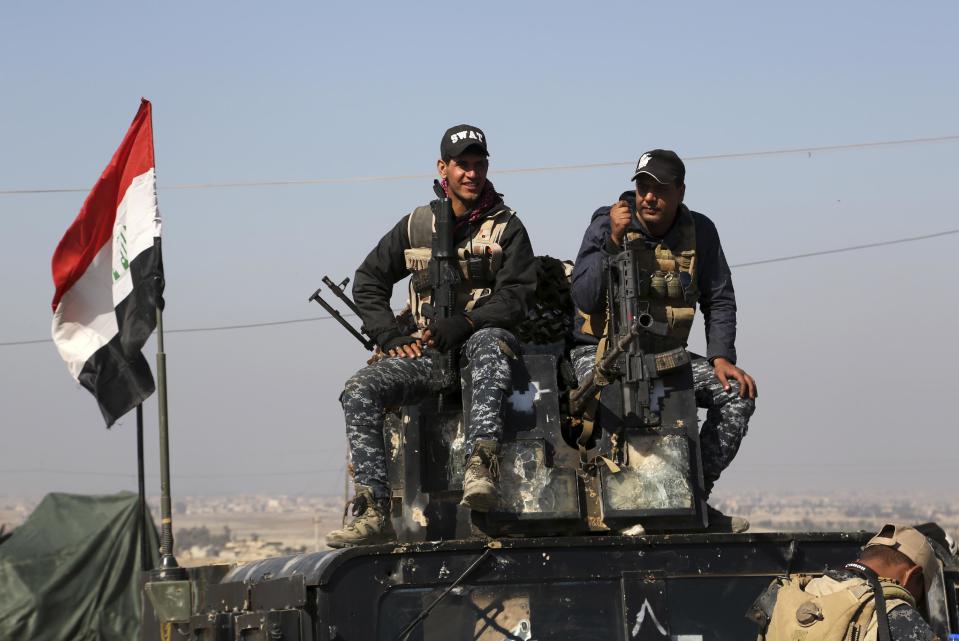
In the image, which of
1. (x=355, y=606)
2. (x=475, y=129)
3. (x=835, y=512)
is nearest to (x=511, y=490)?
(x=355, y=606)

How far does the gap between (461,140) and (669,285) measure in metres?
1.33

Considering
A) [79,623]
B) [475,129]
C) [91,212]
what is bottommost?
[79,623]

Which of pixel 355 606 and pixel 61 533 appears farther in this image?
pixel 61 533

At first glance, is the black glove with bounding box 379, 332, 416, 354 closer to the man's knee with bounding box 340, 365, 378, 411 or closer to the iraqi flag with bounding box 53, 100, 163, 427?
the man's knee with bounding box 340, 365, 378, 411

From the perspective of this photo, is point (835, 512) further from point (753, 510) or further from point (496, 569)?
point (496, 569)

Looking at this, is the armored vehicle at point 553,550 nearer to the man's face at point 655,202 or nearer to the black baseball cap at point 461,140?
the man's face at point 655,202

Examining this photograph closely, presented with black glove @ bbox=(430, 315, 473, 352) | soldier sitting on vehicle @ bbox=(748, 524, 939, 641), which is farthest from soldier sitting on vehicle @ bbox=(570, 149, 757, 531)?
soldier sitting on vehicle @ bbox=(748, 524, 939, 641)

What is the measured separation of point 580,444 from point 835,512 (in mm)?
88389

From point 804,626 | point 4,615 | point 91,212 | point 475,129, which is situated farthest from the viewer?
point 4,615

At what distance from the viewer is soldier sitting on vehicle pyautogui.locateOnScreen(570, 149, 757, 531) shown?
7.08 meters

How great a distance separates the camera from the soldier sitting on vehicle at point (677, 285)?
708 cm

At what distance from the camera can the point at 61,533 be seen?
19.6 m

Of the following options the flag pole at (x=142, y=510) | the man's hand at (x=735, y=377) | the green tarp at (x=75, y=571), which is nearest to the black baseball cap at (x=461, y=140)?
the man's hand at (x=735, y=377)

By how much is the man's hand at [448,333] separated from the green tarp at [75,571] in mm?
12475
